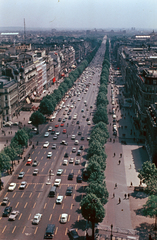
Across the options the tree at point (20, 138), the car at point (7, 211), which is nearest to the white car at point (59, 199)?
the car at point (7, 211)

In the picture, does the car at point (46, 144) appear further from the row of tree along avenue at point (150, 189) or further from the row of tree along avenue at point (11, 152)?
the row of tree along avenue at point (150, 189)

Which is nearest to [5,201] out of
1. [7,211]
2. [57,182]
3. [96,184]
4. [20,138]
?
[7,211]

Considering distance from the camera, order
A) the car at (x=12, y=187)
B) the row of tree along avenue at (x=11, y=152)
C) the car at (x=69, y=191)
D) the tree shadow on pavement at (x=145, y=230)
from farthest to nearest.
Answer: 1. the row of tree along avenue at (x=11, y=152)
2. the car at (x=12, y=187)
3. the car at (x=69, y=191)
4. the tree shadow on pavement at (x=145, y=230)

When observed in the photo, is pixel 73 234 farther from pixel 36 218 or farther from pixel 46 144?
pixel 46 144

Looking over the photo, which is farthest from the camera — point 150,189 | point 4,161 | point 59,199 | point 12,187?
point 4,161

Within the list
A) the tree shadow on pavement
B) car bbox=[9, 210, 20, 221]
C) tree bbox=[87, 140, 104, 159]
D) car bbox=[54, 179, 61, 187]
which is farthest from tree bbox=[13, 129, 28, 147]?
the tree shadow on pavement

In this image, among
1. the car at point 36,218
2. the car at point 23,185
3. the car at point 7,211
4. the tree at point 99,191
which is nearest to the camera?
the car at point 36,218

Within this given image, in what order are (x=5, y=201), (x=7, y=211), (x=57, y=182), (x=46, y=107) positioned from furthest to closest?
1. (x=46, y=107)
2. (x=57, y=182)
3. (x=5, y=201)
4. (x=7, y=211)

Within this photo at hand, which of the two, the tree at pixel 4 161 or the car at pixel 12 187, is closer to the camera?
the car at pixel 12 187

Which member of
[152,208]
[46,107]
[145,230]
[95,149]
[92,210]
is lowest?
[145,230]

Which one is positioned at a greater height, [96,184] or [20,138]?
[20,138]
